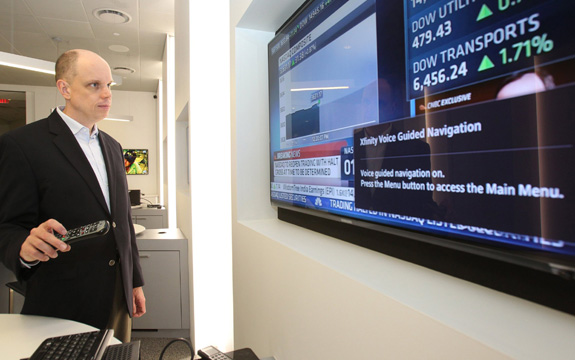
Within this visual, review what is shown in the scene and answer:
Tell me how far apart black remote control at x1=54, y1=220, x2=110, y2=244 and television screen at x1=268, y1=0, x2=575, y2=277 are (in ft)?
2.46

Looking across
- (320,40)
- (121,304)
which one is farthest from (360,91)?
(121,304)

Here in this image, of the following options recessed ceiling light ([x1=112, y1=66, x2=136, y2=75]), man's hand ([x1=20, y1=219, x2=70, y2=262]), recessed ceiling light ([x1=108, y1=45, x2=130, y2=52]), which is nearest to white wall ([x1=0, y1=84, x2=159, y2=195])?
recessed ceiling light ([x1=112, y1=66, x2=136, y2=75])

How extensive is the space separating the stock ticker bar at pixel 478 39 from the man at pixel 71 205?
1.32 meters

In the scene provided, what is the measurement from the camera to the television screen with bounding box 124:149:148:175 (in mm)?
8805

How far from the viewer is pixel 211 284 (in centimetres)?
292

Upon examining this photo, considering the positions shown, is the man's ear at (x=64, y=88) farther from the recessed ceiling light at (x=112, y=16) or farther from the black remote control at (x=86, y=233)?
the recessed ceiling light at (x=112, y=16)

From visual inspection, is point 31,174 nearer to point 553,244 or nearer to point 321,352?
point 321,352

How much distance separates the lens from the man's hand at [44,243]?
119 centimetres

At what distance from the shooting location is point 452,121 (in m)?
0.64

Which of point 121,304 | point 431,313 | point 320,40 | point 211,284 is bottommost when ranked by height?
point 211,284

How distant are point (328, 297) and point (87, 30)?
607cm

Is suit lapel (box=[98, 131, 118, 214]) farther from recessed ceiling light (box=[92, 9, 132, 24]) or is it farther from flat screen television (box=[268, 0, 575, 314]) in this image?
recessed ceiling light (box=[92, 9, 132, 24])

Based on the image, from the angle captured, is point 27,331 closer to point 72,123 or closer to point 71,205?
point 71,205

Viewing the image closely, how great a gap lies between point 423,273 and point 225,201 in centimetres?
233
